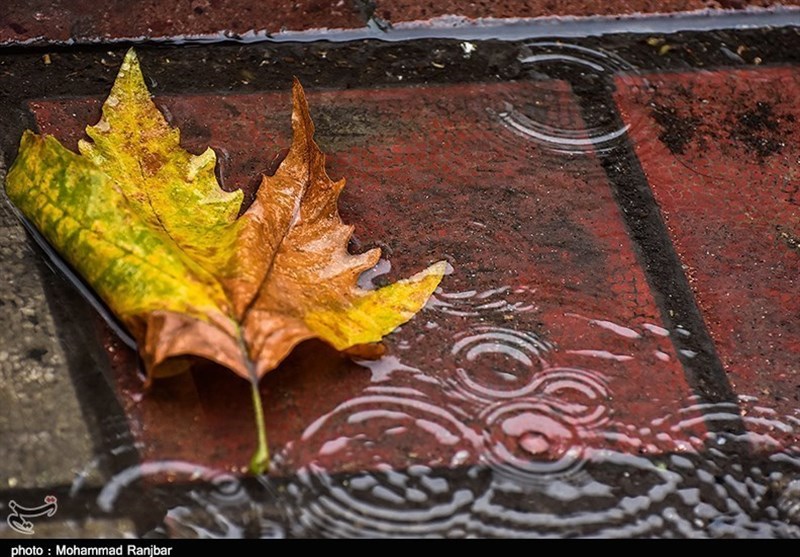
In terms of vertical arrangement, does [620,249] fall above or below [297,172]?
below

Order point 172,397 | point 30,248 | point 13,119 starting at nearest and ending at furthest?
1. point 172,397
2. point 30,248
3. point 13,119

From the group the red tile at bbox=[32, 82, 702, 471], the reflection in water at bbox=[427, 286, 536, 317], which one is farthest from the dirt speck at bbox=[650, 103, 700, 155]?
the reflection in water at bbox=[427, 286, 536, 317]

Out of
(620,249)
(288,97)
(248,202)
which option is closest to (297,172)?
(248,202)

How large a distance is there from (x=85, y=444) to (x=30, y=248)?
0.29 meters

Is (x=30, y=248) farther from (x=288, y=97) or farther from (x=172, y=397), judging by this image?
(x=288, y=97)

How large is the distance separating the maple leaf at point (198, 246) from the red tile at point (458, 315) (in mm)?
49

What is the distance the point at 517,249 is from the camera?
4.46ft

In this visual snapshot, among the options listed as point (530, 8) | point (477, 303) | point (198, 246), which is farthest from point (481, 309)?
point (530, 8)

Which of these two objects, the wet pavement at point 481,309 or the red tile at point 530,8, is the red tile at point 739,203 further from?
the red tile at point 530,8

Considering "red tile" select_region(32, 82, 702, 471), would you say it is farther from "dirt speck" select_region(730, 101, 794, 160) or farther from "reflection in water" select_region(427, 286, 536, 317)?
"dirt speck" select_region(730, 101, 794, 160)

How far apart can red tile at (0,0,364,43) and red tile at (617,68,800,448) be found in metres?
0.47

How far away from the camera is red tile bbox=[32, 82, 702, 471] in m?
1.15

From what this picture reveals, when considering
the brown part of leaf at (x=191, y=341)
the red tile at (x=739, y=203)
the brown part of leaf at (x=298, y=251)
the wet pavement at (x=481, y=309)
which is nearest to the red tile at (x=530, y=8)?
the wet pavement at (x=481, y=309)
